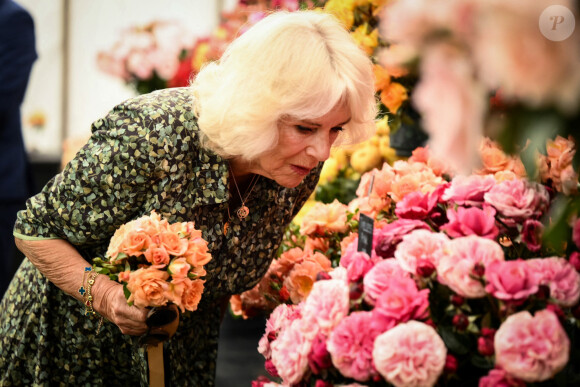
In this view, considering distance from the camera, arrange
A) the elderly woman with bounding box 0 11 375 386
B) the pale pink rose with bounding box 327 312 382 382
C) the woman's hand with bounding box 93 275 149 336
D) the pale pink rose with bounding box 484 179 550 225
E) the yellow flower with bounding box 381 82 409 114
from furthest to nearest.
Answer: the yellow flower with bounding box 381 82 409 114, the elderly woman with bounding box 0 11 375 386, the woman's hand with bounding box 93 275 149 336, the pale pink rose with bounding box 484 179 550 225, the pale pink rose with bounding box 327 312 382 382

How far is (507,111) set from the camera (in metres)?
0.54

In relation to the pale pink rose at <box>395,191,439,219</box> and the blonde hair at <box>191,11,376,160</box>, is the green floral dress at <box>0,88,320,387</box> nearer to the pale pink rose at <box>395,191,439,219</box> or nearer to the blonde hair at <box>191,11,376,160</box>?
the blonde hair at <box>191,11,376,160</box>

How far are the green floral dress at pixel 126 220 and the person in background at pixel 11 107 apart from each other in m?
1.35

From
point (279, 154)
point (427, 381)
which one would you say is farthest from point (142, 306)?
point (427, 381)

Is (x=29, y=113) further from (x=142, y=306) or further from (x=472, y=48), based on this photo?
(x=472, y=48)

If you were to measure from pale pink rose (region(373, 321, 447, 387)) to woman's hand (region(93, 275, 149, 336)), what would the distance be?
0.55m

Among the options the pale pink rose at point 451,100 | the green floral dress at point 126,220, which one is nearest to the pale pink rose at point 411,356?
the pale pink rose at point 451,100

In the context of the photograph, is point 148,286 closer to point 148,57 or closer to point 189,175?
point 189,175

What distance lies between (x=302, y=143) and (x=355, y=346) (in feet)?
2.04

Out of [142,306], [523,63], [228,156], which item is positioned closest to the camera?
[523,63]

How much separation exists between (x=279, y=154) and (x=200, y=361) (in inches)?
26.7

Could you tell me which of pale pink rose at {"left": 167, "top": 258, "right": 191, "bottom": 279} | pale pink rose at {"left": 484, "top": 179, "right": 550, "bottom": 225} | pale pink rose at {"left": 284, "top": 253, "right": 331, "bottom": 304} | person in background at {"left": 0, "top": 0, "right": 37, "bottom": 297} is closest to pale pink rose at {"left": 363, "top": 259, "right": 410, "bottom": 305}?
pale pink rose at {"left": 484, "top": 179, "right": 550, "bottom": 225}

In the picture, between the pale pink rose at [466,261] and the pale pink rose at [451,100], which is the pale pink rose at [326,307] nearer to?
the pale pink rose at [466,261]

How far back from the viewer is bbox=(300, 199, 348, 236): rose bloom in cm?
165
